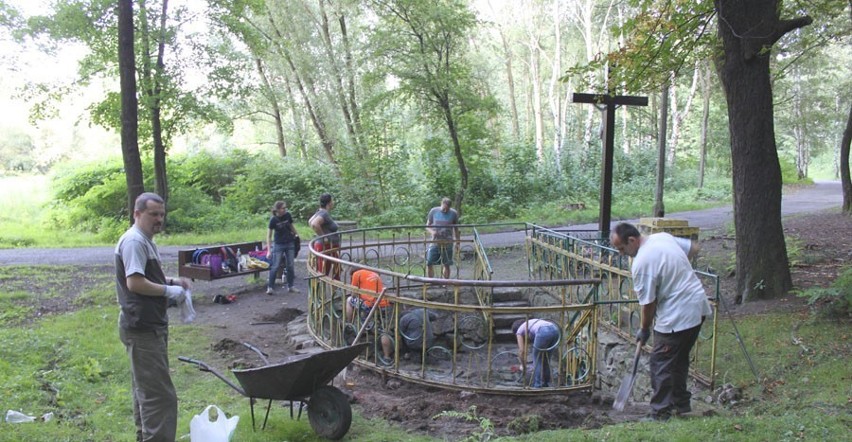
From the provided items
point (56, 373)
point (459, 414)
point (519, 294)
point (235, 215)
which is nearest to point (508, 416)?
point (459, 414)

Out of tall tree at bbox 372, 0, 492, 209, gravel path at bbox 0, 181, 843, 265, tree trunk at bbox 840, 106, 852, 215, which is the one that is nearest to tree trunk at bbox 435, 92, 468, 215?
tall tree at bbox 372, 0, 492, 209

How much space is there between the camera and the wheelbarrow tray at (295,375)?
440 centimetres

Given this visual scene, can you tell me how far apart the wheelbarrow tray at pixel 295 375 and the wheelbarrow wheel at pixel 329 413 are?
8 centimetres

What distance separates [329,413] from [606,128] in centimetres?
769

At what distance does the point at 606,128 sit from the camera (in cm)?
1047

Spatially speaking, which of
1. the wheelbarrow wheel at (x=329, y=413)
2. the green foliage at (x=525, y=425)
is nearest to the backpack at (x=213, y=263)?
the wheelbarrow wheel at (x=329, y=413)

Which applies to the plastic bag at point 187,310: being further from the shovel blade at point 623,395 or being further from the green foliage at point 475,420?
the shovel blade at point 623,395

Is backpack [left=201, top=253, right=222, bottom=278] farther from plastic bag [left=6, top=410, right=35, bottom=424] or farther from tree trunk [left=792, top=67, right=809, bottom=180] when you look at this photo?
tree trunk [left=792, top=67, right=809, bottom=180]

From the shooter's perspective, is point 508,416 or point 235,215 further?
point 235,215

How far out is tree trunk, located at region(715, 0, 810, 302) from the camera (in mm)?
7930

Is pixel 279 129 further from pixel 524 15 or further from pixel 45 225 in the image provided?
pixel 524 15

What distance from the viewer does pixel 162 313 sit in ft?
14.0

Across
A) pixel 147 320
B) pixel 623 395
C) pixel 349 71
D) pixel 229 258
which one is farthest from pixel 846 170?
pixel 147 320

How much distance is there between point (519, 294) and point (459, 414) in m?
5.79
